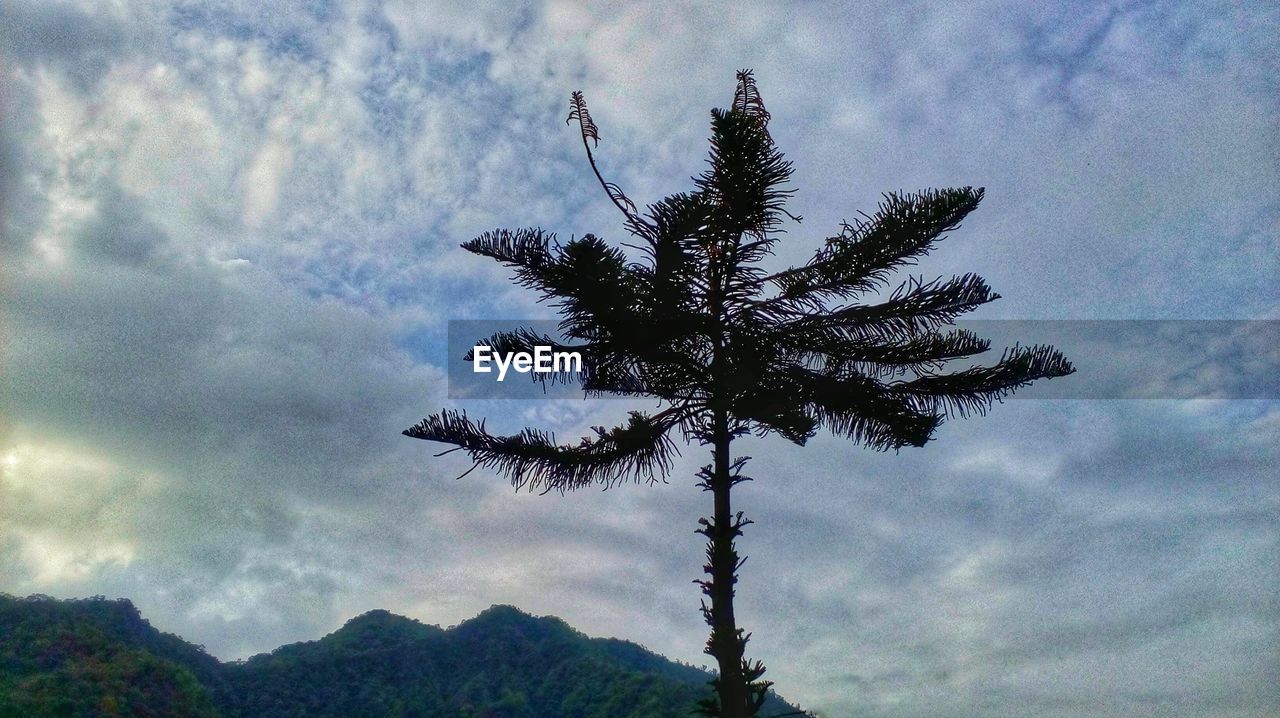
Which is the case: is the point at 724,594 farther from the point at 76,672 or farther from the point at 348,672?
the point at 348,672

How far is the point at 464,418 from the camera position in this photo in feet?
20.6

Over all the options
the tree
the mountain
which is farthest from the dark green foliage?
the tree

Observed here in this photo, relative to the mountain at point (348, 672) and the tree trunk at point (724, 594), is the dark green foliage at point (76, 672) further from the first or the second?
the tree trunk at point (724, 594)

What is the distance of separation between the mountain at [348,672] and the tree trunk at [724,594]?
27.6 metres

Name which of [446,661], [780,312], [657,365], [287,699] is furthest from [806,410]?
[446,661]

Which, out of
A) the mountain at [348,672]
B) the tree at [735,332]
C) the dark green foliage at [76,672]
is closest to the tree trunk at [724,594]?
the tree at [735,332]

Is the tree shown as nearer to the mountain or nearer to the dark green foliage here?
the mountain

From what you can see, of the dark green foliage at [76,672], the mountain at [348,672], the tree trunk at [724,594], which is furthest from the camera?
the mountain at [348,672]

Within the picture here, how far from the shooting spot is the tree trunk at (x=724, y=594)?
221 inches

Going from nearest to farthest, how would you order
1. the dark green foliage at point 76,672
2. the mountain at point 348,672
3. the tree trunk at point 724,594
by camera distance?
1. the tree trunk at point 724,594
2. the dark green foliage at point 76,672
3. the mountain at point 348,672

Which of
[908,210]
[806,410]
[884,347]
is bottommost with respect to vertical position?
[806,410]

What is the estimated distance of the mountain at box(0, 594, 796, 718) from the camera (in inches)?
1468

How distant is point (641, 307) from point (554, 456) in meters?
1.40

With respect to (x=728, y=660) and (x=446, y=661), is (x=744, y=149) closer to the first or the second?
(x=728, y=660)
